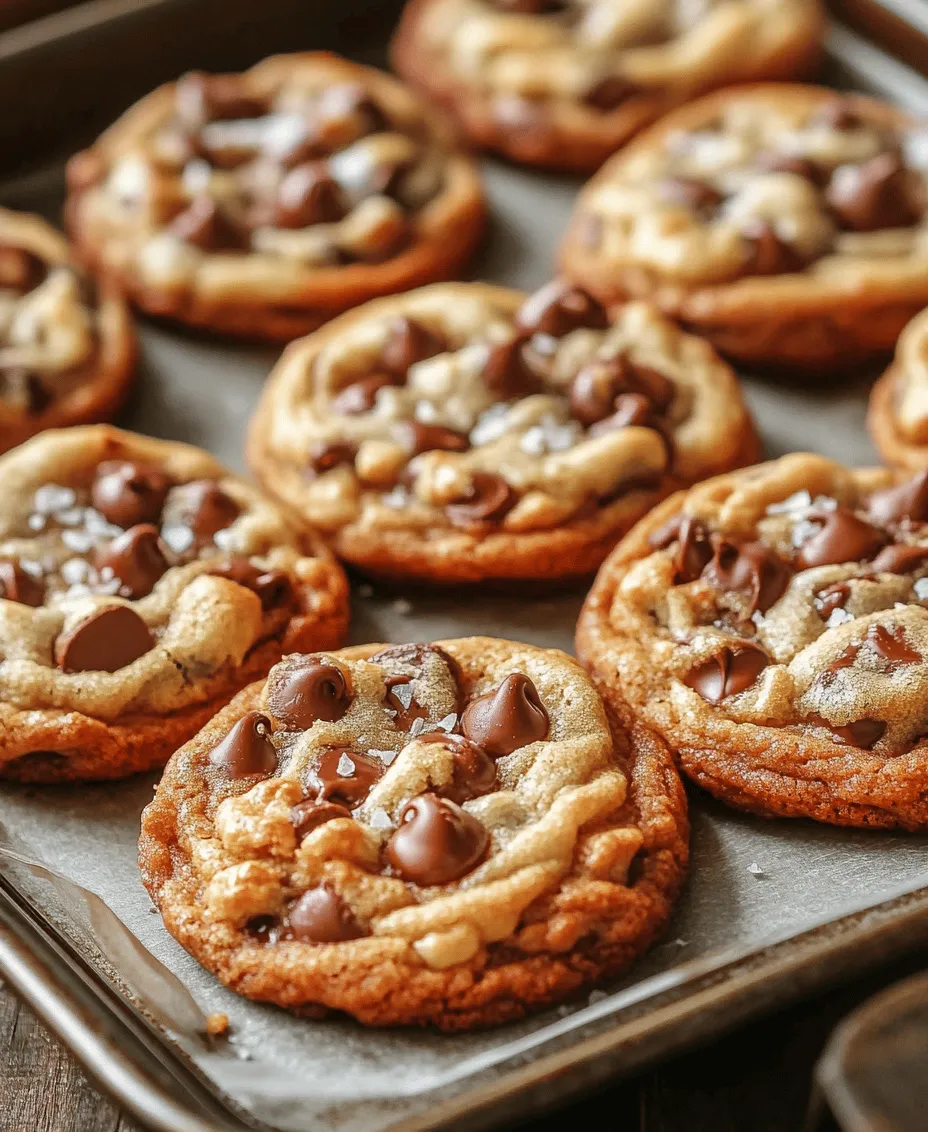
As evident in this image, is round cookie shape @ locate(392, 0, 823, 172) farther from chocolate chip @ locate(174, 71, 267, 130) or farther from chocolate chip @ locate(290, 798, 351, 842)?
chocolate chip @ locate(290, 798, 351, 842)

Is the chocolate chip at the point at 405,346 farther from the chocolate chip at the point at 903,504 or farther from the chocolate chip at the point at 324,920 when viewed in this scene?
the chocolate chip at the point at 324,920

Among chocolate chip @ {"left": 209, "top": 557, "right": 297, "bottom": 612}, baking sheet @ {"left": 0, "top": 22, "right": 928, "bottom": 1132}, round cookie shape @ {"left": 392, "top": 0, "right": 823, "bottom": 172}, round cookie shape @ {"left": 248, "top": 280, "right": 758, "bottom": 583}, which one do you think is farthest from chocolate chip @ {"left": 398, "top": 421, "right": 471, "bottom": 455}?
round cookie shape @ {"left": 392, "top": 0, "right": 823, "bottom": 172}

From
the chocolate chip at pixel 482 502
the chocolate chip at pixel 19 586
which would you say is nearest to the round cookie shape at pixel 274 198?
the chocolate chip at pixel 482 502

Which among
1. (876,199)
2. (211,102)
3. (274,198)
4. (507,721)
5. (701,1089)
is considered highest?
(211,102)

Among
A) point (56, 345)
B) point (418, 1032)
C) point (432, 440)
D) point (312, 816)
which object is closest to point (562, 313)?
point (432, 440)

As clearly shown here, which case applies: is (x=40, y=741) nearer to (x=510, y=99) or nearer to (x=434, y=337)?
(x=434, y=337)

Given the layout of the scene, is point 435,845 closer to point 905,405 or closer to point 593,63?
point 905,405
